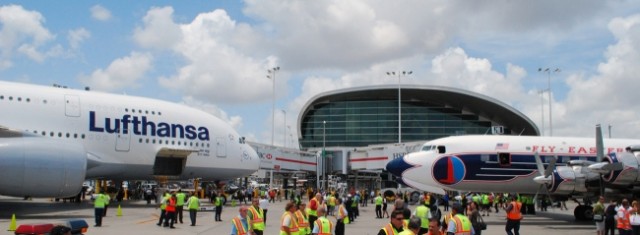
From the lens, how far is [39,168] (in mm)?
24250

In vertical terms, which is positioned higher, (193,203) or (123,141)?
(123,141)

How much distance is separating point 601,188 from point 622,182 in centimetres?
81

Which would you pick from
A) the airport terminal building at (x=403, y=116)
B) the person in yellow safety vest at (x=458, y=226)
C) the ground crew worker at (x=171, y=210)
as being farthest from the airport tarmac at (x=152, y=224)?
the airport terminal building at (x=403, y=116)

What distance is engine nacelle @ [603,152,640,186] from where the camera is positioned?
22.2 m

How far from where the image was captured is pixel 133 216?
2673 cm

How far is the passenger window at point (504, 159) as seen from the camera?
27.2m

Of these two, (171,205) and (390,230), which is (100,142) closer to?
(171,205)

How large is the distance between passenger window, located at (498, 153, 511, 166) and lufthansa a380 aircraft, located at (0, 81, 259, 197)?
17460 mm

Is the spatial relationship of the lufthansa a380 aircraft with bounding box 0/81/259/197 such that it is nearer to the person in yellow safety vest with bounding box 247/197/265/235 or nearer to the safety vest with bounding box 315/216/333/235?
the person in yellow safety vest with bounding box 247/197/265/235

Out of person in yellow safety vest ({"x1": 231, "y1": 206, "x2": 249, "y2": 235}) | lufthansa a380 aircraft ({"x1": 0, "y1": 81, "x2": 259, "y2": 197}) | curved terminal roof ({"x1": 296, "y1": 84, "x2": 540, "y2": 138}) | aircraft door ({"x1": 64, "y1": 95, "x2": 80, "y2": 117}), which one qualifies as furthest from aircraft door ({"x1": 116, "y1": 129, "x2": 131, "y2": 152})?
curved terminal roof ({"x1": 296, "y1": 84, "x2": 540, "y2": 138})

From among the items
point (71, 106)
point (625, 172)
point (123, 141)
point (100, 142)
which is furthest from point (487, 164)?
point (71, 106)

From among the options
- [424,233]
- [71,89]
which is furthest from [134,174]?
[424,233]

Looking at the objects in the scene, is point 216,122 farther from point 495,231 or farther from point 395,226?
point 395,226

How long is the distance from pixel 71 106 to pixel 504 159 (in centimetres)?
2197
